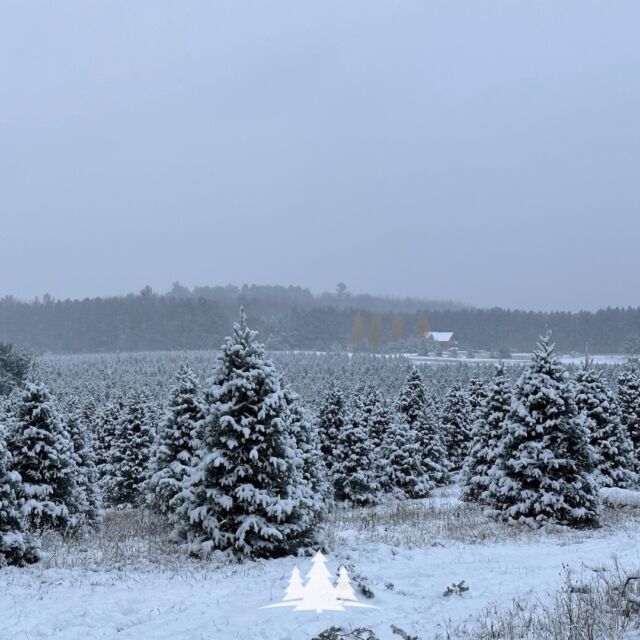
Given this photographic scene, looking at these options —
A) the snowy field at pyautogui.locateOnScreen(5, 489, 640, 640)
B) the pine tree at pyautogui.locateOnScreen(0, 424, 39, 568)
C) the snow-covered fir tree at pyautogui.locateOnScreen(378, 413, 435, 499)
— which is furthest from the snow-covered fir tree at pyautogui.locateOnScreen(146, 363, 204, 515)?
the snow-covered fir tree at pyautogui.locateOnScreen(378, 413, 435, 499)

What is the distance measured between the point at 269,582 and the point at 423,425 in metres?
23.7

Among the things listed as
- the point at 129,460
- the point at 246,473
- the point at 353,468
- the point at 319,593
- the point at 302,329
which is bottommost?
the point at 129,460

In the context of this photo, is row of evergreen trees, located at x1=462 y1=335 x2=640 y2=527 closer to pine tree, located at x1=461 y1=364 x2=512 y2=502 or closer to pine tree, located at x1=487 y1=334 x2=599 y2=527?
pine tree, located at x1=487 y1=334 x2=599 y2=527

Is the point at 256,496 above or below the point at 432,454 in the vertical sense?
above

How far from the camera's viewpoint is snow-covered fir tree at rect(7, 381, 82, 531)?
14.8m

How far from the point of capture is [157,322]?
624ft

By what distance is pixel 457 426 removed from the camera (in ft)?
122

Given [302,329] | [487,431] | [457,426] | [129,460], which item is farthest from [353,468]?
[302,329]

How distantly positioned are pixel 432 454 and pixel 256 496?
23091mm

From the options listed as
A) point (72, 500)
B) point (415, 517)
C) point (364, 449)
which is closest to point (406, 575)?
point (415, 517)

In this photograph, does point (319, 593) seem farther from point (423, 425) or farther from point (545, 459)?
point (423, 425)

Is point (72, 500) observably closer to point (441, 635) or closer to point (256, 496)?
point (256, 496)

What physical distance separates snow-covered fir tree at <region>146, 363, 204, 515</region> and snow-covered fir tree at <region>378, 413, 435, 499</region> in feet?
41.3

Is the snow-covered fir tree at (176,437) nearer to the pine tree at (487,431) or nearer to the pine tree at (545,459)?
the pine tree at (545,459)
